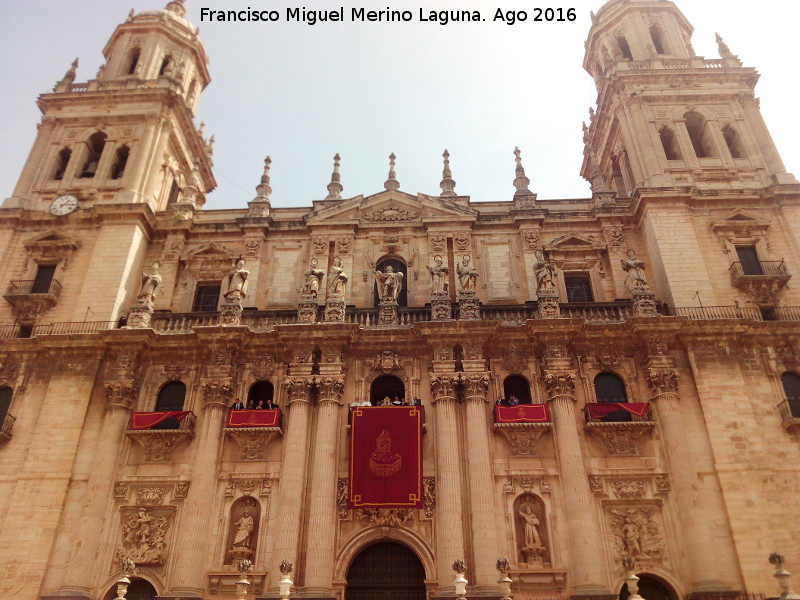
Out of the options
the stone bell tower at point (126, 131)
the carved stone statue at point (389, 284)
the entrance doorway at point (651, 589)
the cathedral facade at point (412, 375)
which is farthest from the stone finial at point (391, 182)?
the entrance doorway at point (651, 589)

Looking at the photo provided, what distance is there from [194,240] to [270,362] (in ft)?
24.8

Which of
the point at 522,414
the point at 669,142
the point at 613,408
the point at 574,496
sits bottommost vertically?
the point at 574,496

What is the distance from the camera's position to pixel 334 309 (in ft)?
76.9

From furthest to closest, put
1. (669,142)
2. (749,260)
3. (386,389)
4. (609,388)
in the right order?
1. (669,142)
2. (749,260)
3. (386,389)
4. (609,388)

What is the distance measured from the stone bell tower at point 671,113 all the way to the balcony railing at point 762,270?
3848mm

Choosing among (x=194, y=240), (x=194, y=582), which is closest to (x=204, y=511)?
(x=194, y=582)

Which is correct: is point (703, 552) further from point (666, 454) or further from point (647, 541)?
point (666, 454)

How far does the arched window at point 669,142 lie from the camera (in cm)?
2867

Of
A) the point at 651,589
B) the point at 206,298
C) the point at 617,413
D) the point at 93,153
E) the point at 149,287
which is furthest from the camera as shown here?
the point at 93,153

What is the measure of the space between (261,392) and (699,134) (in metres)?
22.5

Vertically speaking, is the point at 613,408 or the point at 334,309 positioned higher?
the point at 334,309

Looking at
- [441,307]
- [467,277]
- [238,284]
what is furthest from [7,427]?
[467,277]

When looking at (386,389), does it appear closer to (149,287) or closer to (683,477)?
(149,287)

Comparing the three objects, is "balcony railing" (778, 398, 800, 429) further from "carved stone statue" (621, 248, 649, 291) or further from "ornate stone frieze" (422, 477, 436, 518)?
"ornate stone frieze" (422, 477, 436, 518)
